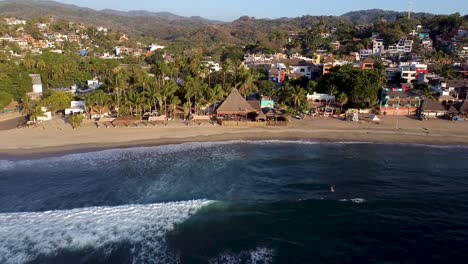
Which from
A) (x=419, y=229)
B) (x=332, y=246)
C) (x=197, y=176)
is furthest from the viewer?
(x=197, y=176)

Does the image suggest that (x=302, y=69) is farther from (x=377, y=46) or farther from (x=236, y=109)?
(x=377, y=46)

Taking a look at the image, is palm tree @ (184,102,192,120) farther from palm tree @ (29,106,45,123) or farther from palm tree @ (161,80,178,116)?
palm tree @ (29,106,45,123)

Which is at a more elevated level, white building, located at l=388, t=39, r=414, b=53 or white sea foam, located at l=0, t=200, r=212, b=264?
white building, located at l=388, t=39, r=414, b=53

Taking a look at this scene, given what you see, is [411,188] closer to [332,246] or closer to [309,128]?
[332,246]

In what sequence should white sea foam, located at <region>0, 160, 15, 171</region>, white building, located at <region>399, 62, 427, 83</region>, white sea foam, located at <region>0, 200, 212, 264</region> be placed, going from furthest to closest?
white building, located at <region>399, 62, 427, 83</region> → white sea foam, located at <region>0, 160, 15, 171</region> → white sea foam, located at <region>0, 200, 212, 264</region>

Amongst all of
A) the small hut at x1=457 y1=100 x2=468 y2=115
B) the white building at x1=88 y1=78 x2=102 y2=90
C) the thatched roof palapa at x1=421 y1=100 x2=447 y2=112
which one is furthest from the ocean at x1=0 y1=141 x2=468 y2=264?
the white building at x1=88 y1=78 x2=102 y2=90

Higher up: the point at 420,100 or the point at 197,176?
the point at 420,100

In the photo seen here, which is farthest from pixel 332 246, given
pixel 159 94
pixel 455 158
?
pixel 159 94
